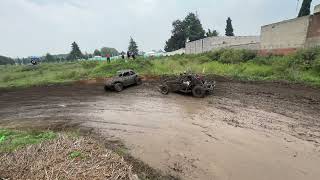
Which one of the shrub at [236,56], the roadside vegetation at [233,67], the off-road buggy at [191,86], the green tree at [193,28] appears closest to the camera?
the off-road buggy at [191,86]

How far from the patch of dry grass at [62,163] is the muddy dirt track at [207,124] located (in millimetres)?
2160

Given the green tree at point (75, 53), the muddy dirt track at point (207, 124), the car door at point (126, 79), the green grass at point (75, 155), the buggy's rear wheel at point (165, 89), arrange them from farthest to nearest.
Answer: the green tree at point (75, 53), the car door at point (126, 79), the buggy's rear wheel at point (165, 89), the muddy dirt track at point (207, 124), the green grass at point (75, 155)

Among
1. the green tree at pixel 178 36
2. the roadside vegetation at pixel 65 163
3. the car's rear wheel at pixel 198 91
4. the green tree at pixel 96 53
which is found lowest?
the roadside vegetation at pixel 65 163

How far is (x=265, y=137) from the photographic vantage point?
9.80 m

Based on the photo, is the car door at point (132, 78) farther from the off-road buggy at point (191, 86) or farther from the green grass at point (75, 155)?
the green grass at point (75, 155)

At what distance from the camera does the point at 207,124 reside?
11.7 metres

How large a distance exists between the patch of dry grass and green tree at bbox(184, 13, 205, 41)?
66.5 meters

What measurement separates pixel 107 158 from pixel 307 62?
18372 millimetres

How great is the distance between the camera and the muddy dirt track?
8.02 meters

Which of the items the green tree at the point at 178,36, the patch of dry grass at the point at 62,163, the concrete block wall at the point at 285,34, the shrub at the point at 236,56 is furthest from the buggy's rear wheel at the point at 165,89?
the green tree at the point at 178,36

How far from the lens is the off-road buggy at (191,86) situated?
53.9 feet

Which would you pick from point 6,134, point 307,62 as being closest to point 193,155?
point 6,134

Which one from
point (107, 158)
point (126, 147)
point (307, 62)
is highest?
point (307, 62)

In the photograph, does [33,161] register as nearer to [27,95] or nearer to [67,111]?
[67,111]
